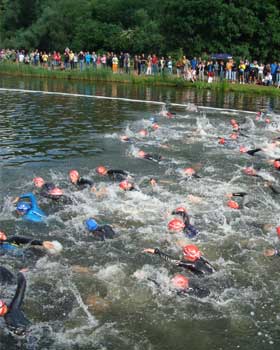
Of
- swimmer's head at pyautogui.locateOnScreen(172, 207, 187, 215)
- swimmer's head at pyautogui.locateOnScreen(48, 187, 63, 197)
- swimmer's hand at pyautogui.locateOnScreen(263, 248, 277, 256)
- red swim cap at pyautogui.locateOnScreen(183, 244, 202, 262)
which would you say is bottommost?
swimmer's hand at pyautogui.locateOnScreen(263, 248, 277, 256)

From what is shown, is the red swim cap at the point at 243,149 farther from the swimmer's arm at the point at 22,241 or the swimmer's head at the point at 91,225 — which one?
the swimmer's arm at the point at 22,241

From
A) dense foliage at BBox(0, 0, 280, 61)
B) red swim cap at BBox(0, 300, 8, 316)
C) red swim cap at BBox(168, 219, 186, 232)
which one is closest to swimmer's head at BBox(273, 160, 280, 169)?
red swim cap at BBox(168, 219, 186, 232)

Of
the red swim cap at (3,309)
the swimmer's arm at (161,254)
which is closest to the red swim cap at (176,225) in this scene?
the swimmer's arm at (161,254)

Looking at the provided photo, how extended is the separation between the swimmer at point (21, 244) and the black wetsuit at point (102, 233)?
1011 millimetres

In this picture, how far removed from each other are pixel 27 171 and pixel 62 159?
1.97m

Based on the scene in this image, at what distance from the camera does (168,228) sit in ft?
40.3

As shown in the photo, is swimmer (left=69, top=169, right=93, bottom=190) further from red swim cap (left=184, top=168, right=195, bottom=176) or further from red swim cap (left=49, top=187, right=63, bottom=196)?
red swim cap (left=184, top=168, right=195, bottom=176)

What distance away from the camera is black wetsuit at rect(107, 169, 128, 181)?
52.0 ft

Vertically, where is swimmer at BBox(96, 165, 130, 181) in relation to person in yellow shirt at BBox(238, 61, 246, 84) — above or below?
below

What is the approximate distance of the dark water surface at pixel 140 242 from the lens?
8.43m

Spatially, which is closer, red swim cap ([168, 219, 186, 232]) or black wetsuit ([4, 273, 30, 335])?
black wetsuit ([4, 273, 30, 335])

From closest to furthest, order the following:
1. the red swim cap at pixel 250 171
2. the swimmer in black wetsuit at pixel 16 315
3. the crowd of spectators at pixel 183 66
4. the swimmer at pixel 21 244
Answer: the swimmer in black wetsuit at pixel 16 315
the swimmer at pixel 21 244
the red swim cap at pixel 250 171
the crowd of spectators at pixel 183 66

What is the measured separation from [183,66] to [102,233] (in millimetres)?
33699

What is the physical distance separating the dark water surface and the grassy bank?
1488 centimetres
